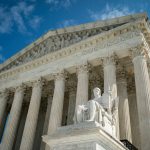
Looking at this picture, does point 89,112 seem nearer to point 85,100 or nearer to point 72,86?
point 85,100

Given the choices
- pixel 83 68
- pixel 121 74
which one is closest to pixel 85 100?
pixel 83 68

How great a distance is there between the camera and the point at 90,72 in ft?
92.6

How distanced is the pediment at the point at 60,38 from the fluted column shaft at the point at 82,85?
4.19 m

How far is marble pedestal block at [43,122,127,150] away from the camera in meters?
8.17

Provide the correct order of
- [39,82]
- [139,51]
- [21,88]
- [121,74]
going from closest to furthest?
[139,51] < [121,74] < [39,82] < [21,88]

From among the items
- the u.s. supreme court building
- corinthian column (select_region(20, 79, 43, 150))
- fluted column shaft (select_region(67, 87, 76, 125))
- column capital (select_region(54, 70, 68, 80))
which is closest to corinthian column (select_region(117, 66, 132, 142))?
the u.s. supreme court building

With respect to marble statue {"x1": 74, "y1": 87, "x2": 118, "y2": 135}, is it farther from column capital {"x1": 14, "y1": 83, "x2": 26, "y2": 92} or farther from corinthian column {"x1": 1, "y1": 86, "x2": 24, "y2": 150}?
column capital {"x1": 14, "y1": 83, "x2": 26, "y2": 92}

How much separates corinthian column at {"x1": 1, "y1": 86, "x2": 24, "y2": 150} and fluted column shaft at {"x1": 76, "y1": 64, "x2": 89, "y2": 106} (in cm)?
863

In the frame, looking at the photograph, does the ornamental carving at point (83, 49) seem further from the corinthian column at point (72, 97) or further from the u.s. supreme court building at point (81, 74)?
the corinthian column at point (72, 97)

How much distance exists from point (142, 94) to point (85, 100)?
566 centimetres

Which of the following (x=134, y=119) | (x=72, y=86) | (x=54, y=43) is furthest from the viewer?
(x=54, y=43)

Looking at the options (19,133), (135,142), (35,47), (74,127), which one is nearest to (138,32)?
(135,142)

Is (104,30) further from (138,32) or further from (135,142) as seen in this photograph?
(135,142)

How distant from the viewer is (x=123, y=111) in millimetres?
22297
